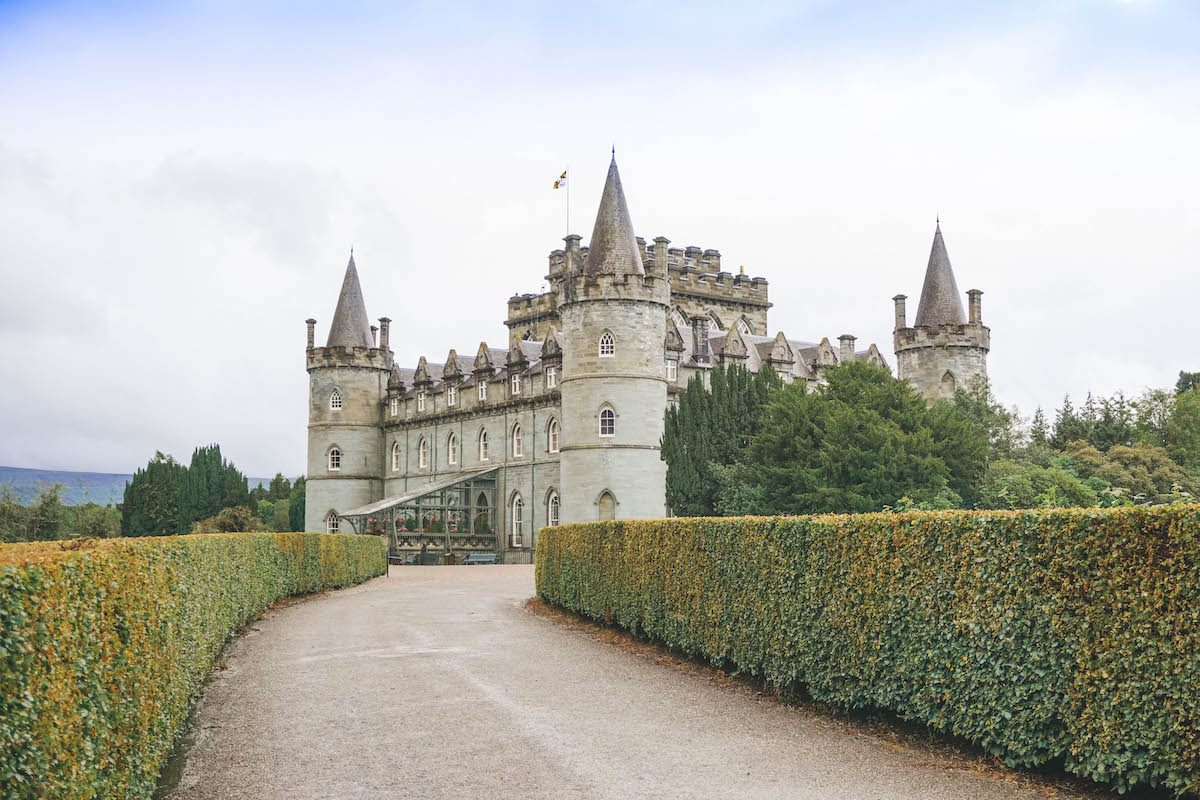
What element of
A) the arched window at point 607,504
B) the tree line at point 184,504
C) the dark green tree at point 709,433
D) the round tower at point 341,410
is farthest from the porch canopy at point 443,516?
the tree line at point 184,504

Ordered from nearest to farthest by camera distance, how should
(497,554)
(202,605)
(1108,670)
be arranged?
(1108,670), (202,605), (497,554)

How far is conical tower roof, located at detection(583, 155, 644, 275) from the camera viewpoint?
42406 mm

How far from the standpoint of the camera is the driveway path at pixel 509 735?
8.00 metres

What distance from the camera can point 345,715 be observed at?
10.5m

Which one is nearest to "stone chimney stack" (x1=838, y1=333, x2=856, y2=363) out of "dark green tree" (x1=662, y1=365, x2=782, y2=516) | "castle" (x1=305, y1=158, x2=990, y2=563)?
"castle" (x1=305, y1=158, x2=990, y2=563)

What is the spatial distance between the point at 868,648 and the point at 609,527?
8.77m

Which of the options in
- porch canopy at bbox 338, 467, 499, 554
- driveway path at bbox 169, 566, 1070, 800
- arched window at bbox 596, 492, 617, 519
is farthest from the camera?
porch canopy at bbox 338, 467, 499, 554

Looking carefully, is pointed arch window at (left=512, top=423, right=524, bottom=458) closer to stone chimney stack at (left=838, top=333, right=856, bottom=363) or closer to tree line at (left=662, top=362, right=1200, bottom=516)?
tree line at (left=662, top=362, right=1200, bottom=516)

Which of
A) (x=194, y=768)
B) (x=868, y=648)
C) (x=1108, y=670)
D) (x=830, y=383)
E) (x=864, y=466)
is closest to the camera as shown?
(x=1108, y=670)

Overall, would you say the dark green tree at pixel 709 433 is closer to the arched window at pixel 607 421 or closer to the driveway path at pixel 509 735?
the arched window at pixel 607 421

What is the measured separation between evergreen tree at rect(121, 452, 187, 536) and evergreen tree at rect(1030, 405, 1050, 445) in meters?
50.9

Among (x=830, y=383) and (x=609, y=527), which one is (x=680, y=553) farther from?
(x=830, y=383)

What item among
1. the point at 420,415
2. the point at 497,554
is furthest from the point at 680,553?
the point at 420,415

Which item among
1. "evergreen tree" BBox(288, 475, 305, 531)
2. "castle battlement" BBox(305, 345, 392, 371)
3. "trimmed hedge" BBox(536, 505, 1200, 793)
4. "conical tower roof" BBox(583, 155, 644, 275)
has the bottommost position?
"trimmed hedge" BBox(536, 505, 1200, 793)
